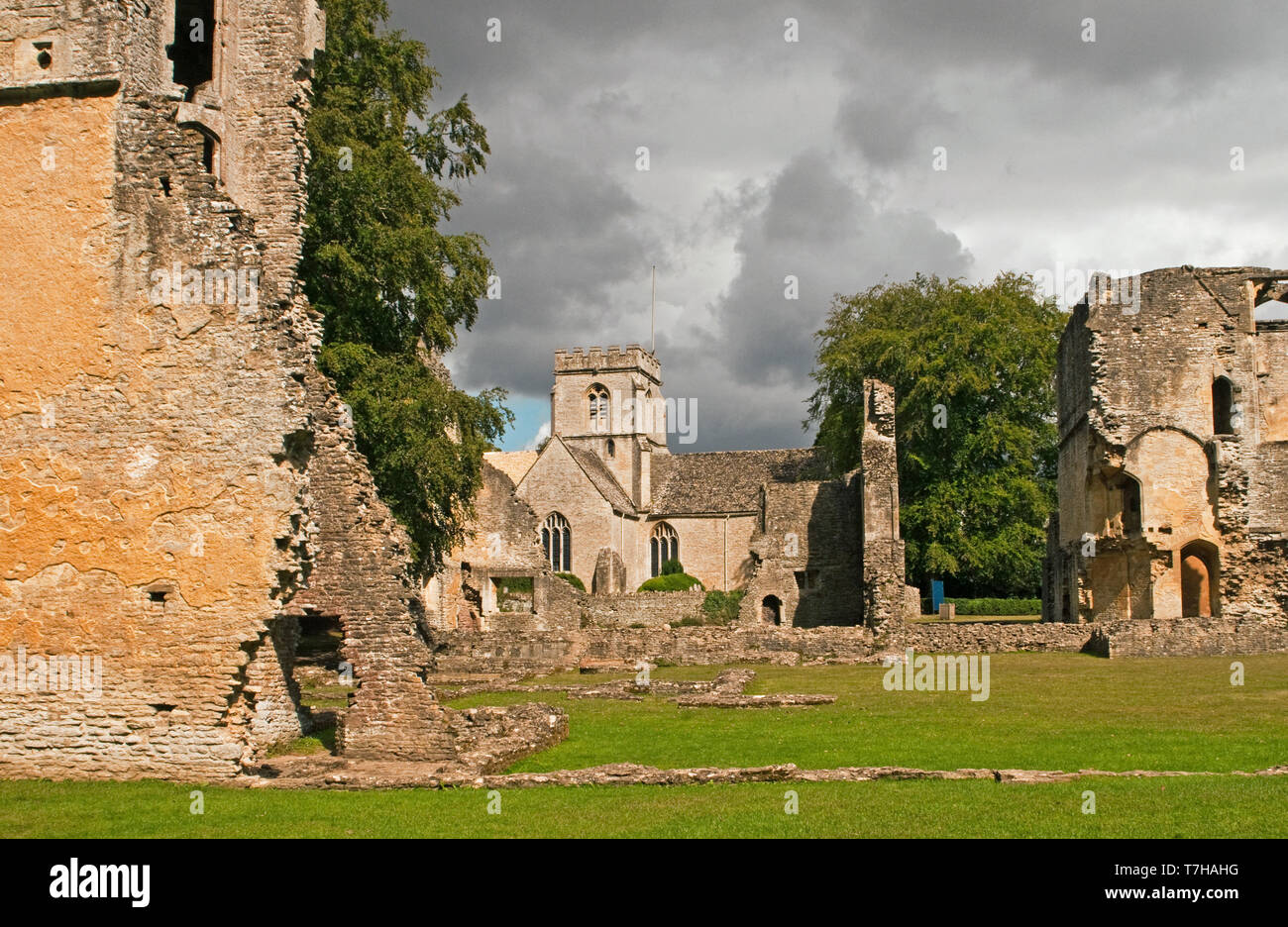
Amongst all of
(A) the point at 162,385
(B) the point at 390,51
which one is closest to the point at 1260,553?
(B) the point at 390,51

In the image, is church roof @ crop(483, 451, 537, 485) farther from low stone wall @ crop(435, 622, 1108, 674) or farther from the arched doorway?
the arched doorway

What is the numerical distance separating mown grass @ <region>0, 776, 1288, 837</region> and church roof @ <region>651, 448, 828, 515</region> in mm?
43132

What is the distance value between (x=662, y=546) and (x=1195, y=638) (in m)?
33.7

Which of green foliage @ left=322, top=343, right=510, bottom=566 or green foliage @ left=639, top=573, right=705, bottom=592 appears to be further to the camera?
green foliage @ left=639, top=573, right=705, bottom=592

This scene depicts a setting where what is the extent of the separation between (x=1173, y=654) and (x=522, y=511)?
22997mm

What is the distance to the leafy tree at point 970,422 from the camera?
40156 millimetres

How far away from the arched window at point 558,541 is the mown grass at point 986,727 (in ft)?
107

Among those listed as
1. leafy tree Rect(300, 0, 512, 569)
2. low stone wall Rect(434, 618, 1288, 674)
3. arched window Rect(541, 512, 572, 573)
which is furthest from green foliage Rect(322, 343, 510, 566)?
arched window Rect(541, 512, 572, 573)

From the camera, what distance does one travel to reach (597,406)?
66.1 m

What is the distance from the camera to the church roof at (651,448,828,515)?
5456 cm

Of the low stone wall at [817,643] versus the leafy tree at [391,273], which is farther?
the low stone wall at [817,643]

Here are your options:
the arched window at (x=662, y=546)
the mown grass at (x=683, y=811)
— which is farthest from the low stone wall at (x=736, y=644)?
the arched window at (x=662, y=546)

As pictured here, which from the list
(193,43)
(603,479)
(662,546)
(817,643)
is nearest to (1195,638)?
(817,643)

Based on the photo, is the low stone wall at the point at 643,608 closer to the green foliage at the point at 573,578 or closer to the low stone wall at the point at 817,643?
the green foliage at the point at 573,578
